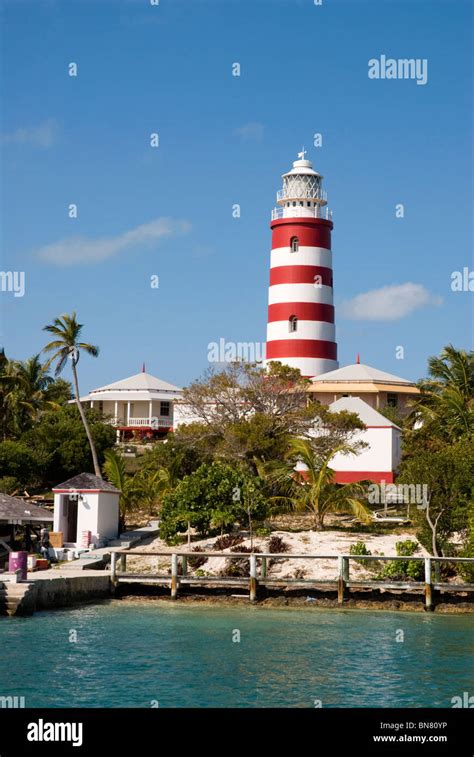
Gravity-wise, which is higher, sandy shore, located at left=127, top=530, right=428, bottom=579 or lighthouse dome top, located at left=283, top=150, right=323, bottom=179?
lighthouse dome top, located at left=283, top=150, right=323, bottom=179

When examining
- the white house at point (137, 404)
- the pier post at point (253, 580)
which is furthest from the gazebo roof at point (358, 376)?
the pier post at point (253, 580)

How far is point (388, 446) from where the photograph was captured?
45719 millimetres

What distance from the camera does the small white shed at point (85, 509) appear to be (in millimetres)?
36188

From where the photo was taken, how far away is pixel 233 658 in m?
22.5

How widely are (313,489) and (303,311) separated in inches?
816

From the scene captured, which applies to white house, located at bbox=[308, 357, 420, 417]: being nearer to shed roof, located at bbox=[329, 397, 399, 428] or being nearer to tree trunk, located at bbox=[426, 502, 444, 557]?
shed roof, located at bbox=[329, 397, 399, 428]

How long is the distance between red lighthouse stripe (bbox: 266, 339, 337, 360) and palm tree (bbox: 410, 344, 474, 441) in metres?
7.77

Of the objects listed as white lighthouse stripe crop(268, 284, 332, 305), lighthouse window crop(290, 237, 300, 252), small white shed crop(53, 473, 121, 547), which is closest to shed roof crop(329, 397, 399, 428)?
white lighthouse stripe crop(268, 284, 332, 305)

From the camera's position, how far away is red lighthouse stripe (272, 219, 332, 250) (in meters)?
57.8

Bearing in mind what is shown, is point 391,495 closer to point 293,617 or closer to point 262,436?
point 262,436

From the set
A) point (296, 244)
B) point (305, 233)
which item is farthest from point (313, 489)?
point (305, 233)

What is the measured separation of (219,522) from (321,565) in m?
4.00

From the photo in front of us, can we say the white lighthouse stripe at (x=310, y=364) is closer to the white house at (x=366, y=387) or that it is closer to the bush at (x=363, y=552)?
the white house at (x=366, y=387)

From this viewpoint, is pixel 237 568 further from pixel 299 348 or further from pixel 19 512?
pixel 299 348
